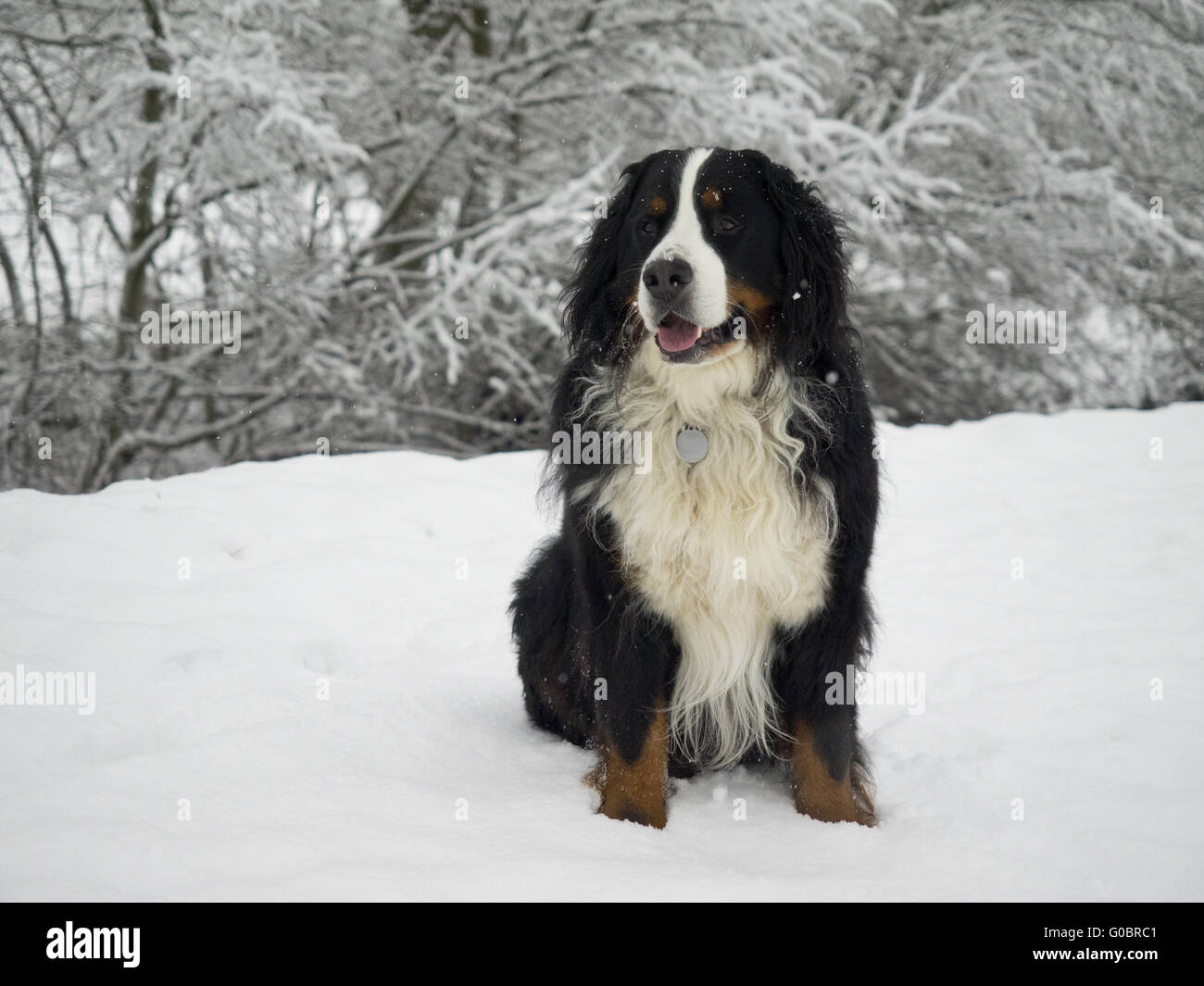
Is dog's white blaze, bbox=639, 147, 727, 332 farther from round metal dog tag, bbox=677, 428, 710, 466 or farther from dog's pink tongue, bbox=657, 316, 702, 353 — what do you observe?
round metal dog tag, bbox=677, 428, 710, 466

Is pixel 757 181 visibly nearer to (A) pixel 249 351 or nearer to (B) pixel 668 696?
(B) pixel 668 696

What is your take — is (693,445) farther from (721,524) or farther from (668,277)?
(668,277)

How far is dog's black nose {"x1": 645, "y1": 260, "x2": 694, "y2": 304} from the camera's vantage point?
240 cm

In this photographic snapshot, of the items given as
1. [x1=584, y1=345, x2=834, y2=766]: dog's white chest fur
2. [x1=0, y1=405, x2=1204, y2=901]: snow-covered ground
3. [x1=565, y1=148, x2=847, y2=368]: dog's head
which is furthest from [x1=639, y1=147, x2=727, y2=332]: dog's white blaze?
[x1=0, y1=405, x2=1204, y2=901]: snow-covered ground

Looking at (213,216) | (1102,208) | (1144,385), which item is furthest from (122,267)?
(1144,385)

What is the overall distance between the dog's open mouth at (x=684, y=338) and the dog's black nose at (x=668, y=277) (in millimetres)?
61

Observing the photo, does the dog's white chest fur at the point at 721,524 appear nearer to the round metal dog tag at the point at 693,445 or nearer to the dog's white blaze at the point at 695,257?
the round metal dog tag at the point at 693,445

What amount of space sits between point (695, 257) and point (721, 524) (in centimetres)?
65

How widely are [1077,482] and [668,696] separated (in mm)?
3675

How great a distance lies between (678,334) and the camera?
249 cm

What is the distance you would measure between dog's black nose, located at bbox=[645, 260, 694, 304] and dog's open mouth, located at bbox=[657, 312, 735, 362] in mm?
61

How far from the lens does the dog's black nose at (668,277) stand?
2.40 meters

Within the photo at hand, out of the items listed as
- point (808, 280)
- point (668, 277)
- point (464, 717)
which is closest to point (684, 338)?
point (668, 277)
